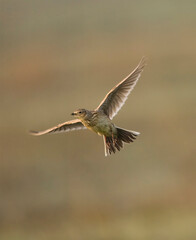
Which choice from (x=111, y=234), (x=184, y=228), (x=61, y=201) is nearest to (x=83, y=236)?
(x=111, y=234)

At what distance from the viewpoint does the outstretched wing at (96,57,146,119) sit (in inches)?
210

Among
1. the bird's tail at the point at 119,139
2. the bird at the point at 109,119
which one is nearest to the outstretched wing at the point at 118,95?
the bird at the point at 109,119

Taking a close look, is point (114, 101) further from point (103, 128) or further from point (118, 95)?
point (103, 128)

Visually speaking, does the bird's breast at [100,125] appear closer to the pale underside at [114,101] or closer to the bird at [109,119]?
the bird at [109,119]

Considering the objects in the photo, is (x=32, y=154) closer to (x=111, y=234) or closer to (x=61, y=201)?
(x=61, y=201)

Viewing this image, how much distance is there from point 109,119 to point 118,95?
15.9 inches

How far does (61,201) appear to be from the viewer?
44.3 ft

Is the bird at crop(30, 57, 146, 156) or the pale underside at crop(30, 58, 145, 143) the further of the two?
the pale underside at crop(30, 58, 145, 143)

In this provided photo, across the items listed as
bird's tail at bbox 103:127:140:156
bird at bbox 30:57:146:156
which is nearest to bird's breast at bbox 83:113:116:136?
bird at bbox 30:57:146:156

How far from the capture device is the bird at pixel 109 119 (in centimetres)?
507

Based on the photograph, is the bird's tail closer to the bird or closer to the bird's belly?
the bird

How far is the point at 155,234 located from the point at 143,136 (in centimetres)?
515

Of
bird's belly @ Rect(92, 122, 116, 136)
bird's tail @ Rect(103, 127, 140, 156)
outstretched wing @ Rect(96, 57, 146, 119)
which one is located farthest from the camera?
outstretched wing @ Rect(96, 57, 146, 119)

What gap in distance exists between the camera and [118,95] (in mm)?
5535
